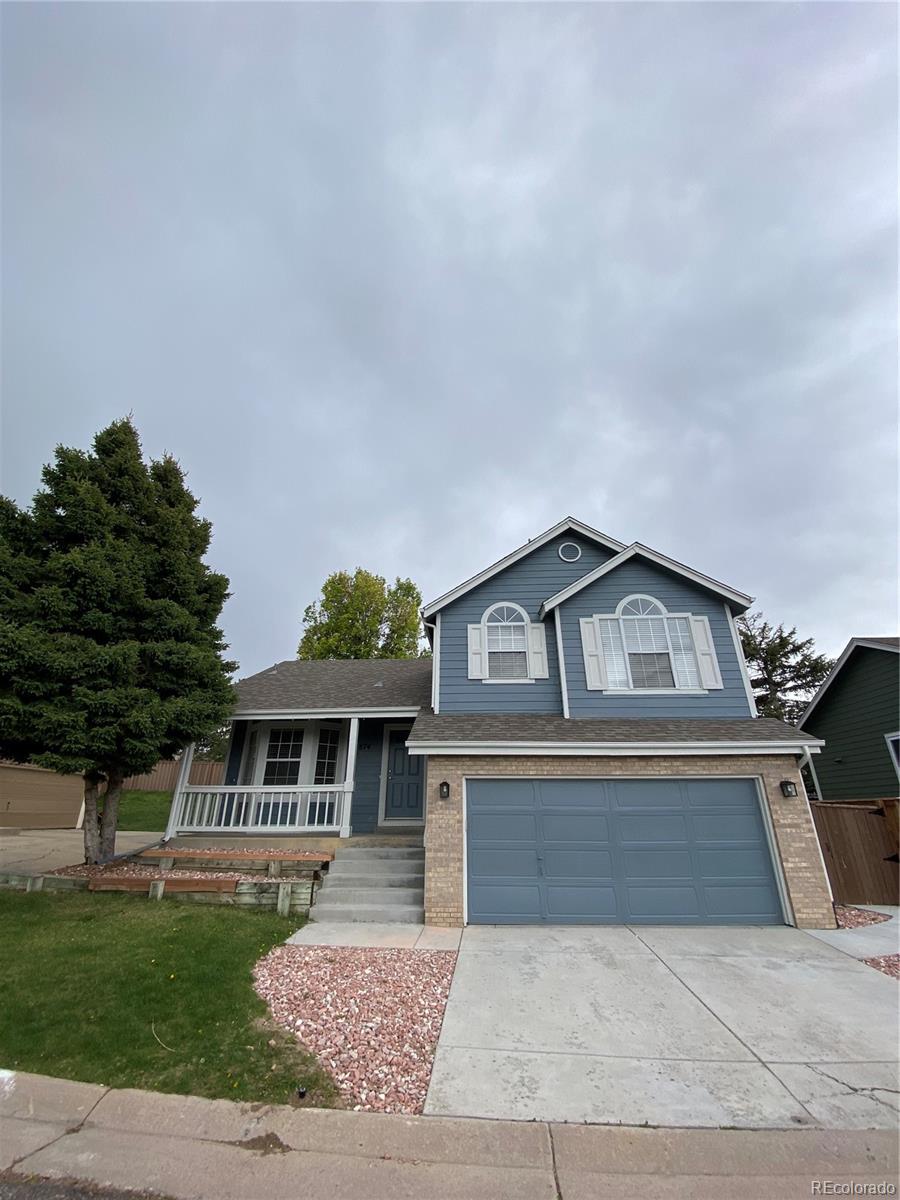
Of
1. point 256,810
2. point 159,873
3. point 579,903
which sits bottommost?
point 579,903

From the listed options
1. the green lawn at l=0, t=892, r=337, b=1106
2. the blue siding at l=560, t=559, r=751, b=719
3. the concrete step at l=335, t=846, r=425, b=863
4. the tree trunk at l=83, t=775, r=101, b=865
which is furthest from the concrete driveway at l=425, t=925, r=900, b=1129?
the tree trunk at l=83, t=775, r=101, b=865

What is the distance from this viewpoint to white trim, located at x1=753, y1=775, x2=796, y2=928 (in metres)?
7.70

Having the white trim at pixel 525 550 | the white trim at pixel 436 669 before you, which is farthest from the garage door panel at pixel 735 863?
the white trim at pixel 525 550

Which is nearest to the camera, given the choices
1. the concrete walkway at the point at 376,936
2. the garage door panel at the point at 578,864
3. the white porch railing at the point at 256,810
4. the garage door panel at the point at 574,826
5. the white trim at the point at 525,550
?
the concrete walkway at the point at 376,936

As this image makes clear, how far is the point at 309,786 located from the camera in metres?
10.6

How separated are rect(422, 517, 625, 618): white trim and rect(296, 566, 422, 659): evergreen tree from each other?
17.1 m

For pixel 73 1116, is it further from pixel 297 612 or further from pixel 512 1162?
pixel 297 612

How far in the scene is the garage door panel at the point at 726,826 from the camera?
8.11 m

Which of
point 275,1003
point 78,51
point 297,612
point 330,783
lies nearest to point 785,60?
point 78,51

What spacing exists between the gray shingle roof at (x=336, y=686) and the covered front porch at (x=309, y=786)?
405 millimetres

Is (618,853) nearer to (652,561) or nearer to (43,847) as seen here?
(652,561)

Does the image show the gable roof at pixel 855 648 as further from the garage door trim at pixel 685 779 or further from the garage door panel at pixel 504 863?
the garage door panel at pixel 504 863

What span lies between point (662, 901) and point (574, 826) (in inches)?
69.3

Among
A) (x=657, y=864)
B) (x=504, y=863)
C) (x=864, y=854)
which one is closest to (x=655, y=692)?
(x=657, y=864)
